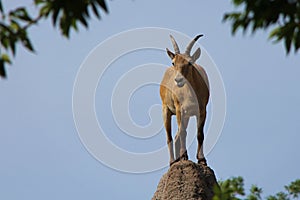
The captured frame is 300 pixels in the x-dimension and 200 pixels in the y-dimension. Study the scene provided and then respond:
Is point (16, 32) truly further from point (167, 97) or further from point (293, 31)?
point (167, 97)

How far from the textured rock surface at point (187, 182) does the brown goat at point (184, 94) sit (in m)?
0.54

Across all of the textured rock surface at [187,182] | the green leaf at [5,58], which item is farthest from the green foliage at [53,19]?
the textured rock surface at [187,182]

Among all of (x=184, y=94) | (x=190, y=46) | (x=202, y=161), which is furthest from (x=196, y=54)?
(x=202, y=161)

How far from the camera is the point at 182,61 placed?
1416 centimetres

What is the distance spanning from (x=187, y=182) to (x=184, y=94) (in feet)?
5.87

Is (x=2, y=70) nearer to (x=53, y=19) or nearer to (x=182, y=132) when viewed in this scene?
(x=53, y=19)

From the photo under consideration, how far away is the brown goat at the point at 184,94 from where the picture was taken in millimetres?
14102

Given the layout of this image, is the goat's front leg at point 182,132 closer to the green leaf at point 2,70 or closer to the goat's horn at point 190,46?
the goat's horn at point 190,46

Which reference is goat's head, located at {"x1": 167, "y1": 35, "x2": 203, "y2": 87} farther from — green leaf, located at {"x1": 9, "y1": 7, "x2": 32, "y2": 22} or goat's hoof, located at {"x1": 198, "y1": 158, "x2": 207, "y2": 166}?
green leaf, located at {"x1": 9, "y1": 7, "x2": 32, "y2": 22}

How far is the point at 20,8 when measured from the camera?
15.1 ft

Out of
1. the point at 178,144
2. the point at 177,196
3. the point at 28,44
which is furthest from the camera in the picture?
the point at 178,144

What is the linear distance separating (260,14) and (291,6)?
20 cm

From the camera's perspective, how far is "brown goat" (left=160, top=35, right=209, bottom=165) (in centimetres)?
1410

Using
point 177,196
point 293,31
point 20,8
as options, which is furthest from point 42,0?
point 177,196
